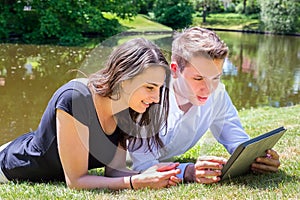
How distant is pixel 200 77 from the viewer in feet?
6.73

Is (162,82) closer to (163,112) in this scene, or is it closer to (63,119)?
(163,112)

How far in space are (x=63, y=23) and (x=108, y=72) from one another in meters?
16.5

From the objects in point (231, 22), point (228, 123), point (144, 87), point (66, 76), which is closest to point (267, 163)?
point (228, 123)

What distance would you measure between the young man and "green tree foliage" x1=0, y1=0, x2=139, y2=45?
14.8 m

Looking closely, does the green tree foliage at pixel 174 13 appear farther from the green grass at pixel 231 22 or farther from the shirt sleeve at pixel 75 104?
the shirt sleeve at pixel 75 104

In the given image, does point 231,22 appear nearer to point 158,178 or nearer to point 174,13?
point 174,13

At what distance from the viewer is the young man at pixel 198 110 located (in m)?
2.03

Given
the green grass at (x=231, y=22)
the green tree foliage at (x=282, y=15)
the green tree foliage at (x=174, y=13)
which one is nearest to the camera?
the green tree foliage at (x=282, y=15)

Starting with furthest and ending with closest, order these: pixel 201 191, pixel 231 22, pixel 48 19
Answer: pixel 231 22
pixel 48 19
pixel 201 191

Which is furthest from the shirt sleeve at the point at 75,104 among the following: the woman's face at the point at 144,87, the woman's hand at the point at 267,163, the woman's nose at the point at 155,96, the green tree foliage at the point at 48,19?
the green tree foliage at the point at 48,19

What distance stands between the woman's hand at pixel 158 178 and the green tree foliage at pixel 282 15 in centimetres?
2784

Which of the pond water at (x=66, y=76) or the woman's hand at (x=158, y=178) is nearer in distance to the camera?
the woman's hand at (x=158, y=178)

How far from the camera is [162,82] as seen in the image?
1.92 meters

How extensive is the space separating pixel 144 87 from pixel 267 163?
83 cm
